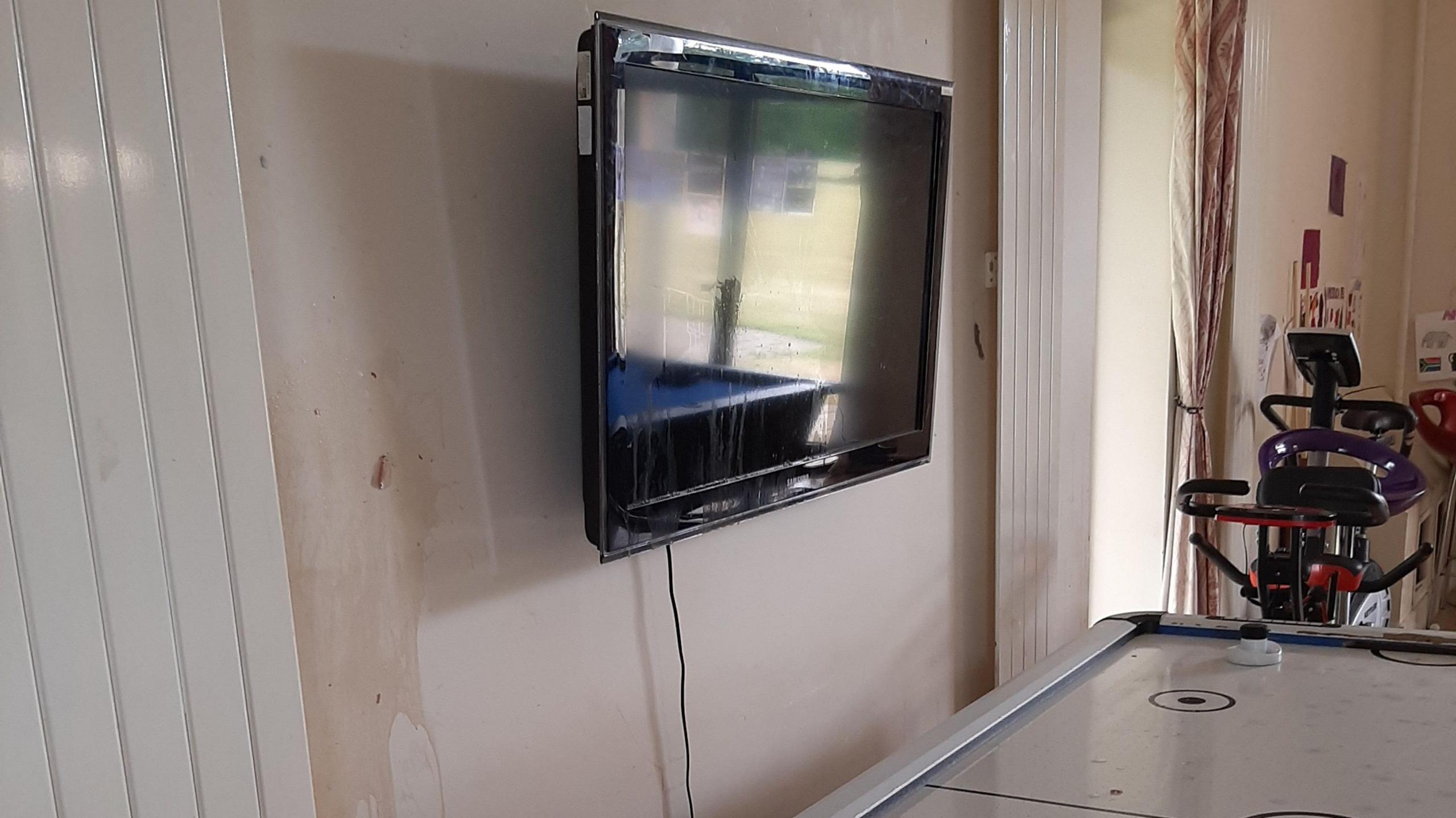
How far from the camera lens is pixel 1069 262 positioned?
2549mm

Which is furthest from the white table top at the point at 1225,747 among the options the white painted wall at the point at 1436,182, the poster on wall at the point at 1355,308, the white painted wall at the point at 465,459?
the white painted wall at the point at 1436,182

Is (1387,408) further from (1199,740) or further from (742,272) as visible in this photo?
(742,272)

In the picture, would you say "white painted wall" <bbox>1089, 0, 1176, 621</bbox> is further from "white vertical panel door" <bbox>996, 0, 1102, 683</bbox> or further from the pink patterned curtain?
"white vertical panel door" <bbox>996, 0, 1102, 683</bbox>

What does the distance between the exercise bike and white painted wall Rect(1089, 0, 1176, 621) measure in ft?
0.79

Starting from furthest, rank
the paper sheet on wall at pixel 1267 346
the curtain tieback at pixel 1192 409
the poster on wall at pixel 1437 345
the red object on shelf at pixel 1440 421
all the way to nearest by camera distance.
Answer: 1. the poster on wall at pixel 1437 345
2. the red object on shelf at pixel 1440 421
3. the paper sheet on wall at pixel 1267 346
4. the curtain tieback at pixel 1192 409

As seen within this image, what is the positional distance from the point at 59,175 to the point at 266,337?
27cm

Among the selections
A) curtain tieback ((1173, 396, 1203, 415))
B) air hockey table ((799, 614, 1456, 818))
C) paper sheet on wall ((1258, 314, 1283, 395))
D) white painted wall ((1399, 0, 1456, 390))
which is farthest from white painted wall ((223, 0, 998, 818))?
white painted wall ((1399, 0, 1456, 390))

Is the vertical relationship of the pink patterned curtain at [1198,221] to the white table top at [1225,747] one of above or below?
above

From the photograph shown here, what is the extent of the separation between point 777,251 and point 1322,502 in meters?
1.55

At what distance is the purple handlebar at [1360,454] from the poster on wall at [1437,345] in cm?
201

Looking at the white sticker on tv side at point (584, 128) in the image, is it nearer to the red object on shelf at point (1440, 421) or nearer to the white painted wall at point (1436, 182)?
the red object on shelf at point (1440, 421)

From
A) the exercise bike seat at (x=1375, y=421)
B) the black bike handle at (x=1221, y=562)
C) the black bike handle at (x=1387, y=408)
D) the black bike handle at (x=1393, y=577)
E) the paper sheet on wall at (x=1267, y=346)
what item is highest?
the paper sheet on wall at (x=1267, y=346)

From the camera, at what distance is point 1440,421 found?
13.6 ft

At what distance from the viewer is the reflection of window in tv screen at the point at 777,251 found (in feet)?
4.35
